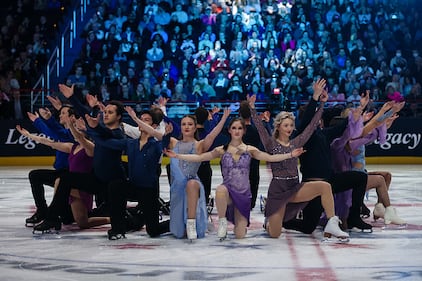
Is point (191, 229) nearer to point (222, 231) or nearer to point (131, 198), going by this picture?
point (222, 231)

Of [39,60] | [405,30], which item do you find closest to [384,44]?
[405,30]

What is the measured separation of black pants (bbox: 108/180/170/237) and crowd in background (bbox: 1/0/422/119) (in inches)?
425

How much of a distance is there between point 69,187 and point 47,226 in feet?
1.53

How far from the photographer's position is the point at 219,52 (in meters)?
20.9

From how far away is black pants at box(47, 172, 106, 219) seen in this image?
28.5ft

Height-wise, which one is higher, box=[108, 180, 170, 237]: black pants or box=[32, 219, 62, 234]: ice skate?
box=[108, 180, 170, 237]: black pants

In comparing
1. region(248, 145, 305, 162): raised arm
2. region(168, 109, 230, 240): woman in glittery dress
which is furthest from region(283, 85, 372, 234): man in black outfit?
region(168, 109, 230, 240): woman in glittery dress

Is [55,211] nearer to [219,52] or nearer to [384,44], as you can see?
[219,52]

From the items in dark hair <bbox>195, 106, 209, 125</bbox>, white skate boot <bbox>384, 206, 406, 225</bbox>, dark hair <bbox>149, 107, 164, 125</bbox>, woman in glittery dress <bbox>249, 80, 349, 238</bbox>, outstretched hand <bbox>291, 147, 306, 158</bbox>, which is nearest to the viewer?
outstretched hand <bbox>291, 147, 306, 158</bbox>

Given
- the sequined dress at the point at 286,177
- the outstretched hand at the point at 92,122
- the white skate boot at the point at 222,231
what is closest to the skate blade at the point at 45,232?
the outstretched hand at the point at 92,122

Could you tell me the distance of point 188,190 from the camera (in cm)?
844

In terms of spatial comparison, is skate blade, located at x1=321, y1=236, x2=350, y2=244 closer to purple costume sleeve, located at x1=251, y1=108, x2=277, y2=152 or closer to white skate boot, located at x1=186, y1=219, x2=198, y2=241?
purple costume sleeve, located at x1=251, y1=108, x2=277, y2=152

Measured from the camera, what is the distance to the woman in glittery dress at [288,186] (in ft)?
26.8

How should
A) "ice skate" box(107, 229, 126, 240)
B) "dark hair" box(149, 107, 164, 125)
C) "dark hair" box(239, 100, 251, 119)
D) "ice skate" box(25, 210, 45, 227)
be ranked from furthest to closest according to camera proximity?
1. "dark hair" box(239, 100, 251, 119)
2. "ice skate" box(25, 210, 45, 227)
3. "dark hair" box(149, 107, 164, 125)
4. "ice skate" box(107, 229, 126, 240)
